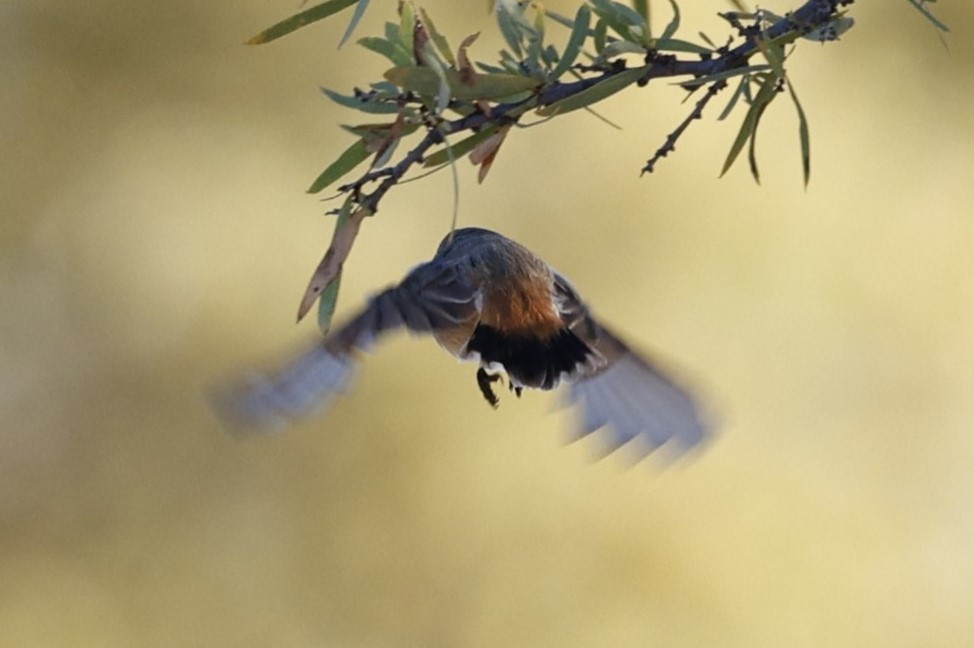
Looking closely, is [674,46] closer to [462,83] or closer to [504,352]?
[462,83]

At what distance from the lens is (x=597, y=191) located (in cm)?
185

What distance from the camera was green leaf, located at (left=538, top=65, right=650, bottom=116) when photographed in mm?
582

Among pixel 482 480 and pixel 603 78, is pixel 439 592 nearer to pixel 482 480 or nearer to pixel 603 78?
pixel 482 480

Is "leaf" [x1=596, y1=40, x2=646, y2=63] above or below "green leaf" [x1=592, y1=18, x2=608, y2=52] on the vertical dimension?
below

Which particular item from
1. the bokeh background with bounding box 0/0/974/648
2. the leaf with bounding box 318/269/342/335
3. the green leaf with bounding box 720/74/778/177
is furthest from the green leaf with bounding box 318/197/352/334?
the bokeh background with bounding box 0/0/974/648

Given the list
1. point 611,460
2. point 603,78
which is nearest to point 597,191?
point 611,460

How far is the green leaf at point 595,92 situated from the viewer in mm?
582

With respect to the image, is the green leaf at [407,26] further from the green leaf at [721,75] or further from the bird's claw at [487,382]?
the bird's claw at [487,382]

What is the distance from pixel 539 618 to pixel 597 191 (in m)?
0.67

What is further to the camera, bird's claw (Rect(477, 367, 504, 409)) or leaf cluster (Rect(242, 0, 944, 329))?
bird's claw (Rect(477, 367, 504, 409))

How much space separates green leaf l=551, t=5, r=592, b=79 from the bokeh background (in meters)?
1.13

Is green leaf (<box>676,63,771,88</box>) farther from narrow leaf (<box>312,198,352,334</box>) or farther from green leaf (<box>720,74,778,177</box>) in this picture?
narrow leaf (<box>312,198,352,334</box>)

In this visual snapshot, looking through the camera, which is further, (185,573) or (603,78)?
(185,573)

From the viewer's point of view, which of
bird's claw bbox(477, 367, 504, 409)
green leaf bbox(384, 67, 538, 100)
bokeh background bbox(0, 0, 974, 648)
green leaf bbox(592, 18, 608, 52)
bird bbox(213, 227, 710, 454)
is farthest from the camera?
bokeh background bbox(0, 0, 974, 648)
